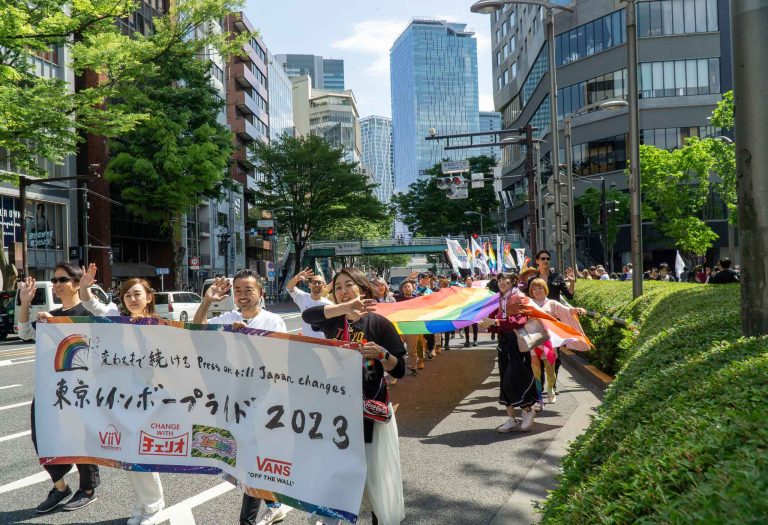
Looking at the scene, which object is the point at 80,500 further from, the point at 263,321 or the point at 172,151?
the point at 172,151

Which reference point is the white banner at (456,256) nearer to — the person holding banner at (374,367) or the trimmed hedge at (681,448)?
the person holding banner at (374,367)

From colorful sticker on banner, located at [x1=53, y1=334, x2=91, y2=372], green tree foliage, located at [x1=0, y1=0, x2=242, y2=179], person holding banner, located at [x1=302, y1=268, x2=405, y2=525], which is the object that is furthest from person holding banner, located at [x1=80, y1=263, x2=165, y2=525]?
green tree foliage, located at [x1=0, y1=0, x2=242, y2=179]

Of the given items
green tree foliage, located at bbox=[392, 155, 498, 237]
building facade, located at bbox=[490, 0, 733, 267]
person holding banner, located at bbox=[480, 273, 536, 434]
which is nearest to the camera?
person holding banner, located at bbox=[480, 273, 536, 434]

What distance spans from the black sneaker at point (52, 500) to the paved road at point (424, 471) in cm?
6

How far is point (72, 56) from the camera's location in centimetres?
1969

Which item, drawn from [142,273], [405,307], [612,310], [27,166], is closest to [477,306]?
[405,307]

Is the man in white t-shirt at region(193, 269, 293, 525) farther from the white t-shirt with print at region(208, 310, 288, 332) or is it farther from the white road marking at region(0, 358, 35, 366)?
the white road marking at region(0, 358, 35, 366)

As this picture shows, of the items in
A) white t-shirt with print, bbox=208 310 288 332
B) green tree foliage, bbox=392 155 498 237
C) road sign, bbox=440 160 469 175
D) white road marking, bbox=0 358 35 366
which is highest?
green tree foliage, bbox=392 155 498 237

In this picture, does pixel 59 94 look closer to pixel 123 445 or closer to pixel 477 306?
pixel 477 306

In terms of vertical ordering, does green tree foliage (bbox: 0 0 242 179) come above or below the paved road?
above

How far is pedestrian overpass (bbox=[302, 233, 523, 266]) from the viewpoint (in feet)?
196

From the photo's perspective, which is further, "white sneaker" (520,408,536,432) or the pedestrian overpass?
the pedestrian overpass

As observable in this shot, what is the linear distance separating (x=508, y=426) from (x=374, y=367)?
3919 millimetres

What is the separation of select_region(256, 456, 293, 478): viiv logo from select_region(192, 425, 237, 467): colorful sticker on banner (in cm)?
23
